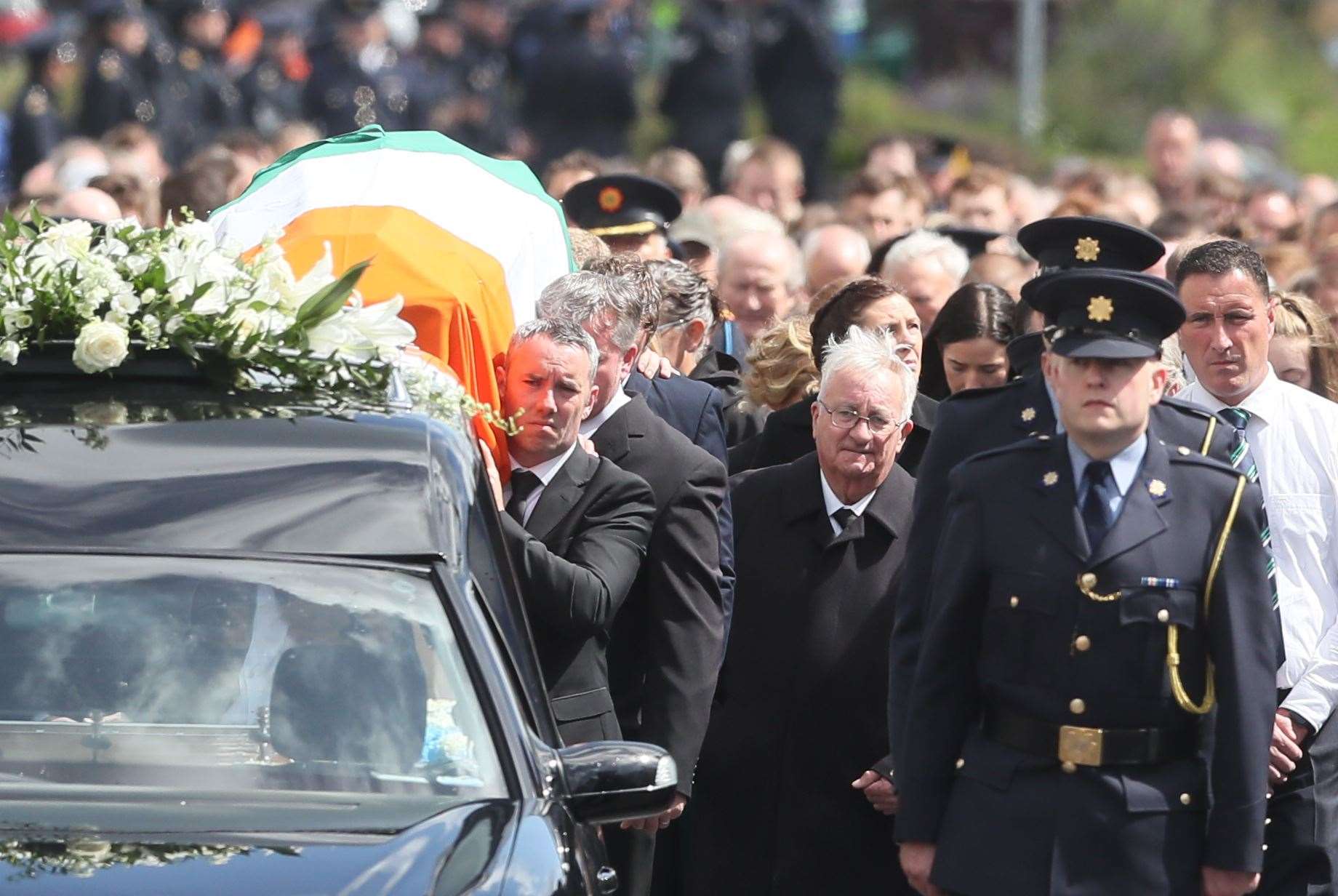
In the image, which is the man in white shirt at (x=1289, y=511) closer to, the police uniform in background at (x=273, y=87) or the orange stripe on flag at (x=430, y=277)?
the orange stripe on flag at (x=430, y=277)

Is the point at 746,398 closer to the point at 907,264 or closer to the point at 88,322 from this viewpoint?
the point at 907,264

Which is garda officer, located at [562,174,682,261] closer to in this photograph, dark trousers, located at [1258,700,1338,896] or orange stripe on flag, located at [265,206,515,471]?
orange stripe on flag, located at [265,206,515,471]

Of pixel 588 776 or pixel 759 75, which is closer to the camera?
pixel 588 776

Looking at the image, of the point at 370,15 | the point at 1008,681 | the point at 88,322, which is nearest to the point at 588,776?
the point at 1008,681

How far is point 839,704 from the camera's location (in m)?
6.55

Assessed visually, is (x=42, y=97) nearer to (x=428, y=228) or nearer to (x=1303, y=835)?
(x=428, y=228)

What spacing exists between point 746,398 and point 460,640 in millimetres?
3546

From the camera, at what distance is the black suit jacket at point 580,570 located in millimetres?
5840

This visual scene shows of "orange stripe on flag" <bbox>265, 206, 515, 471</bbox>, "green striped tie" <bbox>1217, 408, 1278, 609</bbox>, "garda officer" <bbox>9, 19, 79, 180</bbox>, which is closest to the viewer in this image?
"green striped tie" <bbox>1217, 408, 1278, 609</bbox>

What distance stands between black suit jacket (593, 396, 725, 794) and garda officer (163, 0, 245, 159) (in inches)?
538

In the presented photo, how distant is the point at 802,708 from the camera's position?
6.57 m

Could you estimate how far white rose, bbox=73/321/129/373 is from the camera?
507 centimetres

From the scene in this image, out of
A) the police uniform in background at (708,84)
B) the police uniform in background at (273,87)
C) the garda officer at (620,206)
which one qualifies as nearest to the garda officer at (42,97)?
the police uniform in background at (273,87)

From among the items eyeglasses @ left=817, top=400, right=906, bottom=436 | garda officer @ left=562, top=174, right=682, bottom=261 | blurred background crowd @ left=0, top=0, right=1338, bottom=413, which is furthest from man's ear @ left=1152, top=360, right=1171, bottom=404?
garda officer @ left=562, top=174, right=682, bottom=261
